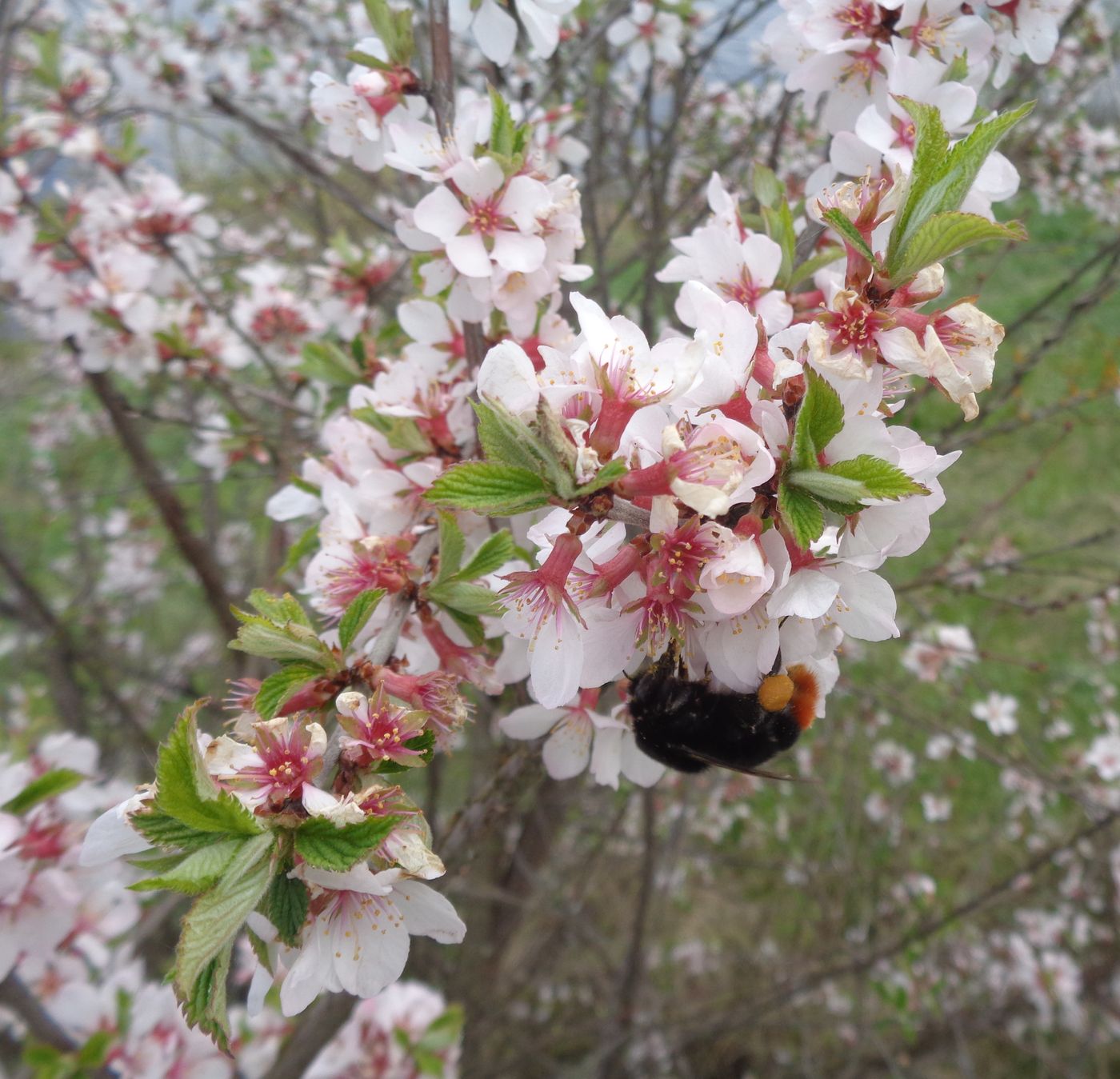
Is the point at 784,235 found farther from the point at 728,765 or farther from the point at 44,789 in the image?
the point at 44,789

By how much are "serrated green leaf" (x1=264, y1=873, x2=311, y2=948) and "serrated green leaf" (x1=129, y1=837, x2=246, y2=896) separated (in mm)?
64

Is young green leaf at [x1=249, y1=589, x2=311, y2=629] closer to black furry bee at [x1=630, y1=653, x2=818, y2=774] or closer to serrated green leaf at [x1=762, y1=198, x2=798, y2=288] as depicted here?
black furry bee at [x1=630, y1=653, x2=818, y2=774]

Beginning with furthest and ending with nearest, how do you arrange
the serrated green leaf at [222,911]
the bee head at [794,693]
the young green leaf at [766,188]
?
the young green leaf at [766,188] < the bee head at [794,693] < the serrated green leaf at [222,911]

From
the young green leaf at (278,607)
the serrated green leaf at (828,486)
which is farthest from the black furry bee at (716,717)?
the young green leaf at (278,607)

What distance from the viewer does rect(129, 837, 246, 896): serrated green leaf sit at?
0.66 m

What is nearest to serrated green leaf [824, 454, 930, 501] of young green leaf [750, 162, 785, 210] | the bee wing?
the bee wing

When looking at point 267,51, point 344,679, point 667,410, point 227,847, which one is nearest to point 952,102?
point 667,410

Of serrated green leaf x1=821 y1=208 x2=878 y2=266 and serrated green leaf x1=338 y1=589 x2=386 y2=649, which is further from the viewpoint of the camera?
serrated green leaf x1=338 y1=589 x2=386 y2=649

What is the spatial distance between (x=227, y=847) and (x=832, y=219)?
2.65ft

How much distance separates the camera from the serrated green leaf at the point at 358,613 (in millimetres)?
881

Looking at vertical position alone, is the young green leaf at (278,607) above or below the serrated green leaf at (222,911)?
above

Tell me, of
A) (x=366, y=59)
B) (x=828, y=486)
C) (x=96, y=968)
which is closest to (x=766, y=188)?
(x=366, y=59)

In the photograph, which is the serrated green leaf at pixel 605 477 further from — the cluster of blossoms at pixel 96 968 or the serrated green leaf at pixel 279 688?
the cluster of blossoms at pixel 96 968

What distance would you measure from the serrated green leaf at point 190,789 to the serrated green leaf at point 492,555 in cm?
35
